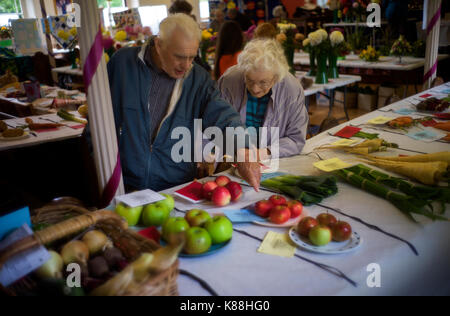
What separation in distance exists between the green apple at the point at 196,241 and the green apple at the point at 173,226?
50mm

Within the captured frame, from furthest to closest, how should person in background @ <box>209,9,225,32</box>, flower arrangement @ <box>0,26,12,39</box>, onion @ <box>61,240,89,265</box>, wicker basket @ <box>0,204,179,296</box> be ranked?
flower arrangement @ <box>0,26,12,39</box>, person in background @ <box>209,9,225,32</box>, onion @ <box>61,240,89,265</box>, wicker basket @ <box>0,204,179,296</box>

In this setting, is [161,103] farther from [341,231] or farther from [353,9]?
[353,9]

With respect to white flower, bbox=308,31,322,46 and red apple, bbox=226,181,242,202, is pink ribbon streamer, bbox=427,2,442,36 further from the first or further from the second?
red apple, bbox=226,181,242,202

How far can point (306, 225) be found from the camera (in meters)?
1.35

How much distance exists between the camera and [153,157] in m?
1.98

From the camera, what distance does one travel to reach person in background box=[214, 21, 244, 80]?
178 inches

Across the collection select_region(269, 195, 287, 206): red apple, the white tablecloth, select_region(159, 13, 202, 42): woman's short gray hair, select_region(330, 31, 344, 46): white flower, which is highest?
select_region(159, 13, 202, 42): woman's short gray hair

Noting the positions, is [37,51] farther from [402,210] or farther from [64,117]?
[402,210]

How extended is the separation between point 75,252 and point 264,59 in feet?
5.05

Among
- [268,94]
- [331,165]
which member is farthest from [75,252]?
[268,94]

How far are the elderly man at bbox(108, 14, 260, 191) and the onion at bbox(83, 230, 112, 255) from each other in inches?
30.9

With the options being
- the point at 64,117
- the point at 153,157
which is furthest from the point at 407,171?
the point at 64,117

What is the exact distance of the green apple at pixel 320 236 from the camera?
1.28m

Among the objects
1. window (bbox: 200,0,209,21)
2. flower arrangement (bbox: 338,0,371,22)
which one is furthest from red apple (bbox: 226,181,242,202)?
window (bbox: 200,0,209,21)
